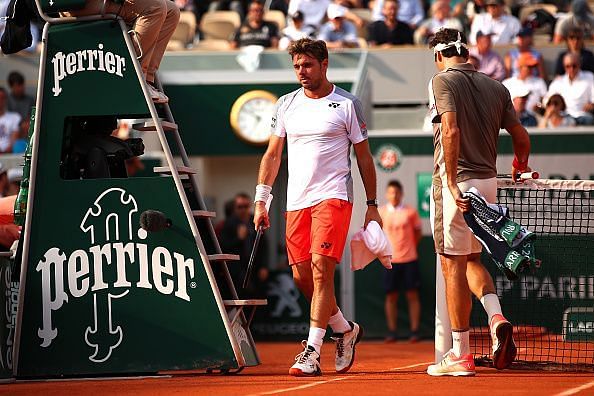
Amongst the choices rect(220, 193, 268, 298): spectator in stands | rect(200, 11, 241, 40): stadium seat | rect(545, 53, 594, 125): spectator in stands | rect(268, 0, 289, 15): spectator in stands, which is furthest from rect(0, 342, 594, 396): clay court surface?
rect(268, 0, 289, 15): spectator in stands

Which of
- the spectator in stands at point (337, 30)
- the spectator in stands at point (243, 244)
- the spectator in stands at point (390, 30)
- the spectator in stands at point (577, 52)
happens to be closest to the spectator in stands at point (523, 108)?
the spectator in stands at point (577, 52)

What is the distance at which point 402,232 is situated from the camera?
1667 centimetres

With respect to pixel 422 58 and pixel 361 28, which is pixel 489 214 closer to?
pixel 422 58

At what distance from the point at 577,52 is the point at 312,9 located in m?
4.57

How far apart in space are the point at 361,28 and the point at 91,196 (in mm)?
12098

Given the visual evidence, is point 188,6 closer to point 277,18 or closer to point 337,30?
point 277,18

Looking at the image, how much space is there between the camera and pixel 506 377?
8.72 metres

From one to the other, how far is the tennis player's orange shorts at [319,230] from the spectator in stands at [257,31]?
10.8m

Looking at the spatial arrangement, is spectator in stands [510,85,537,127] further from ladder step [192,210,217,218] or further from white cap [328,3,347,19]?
ladder step [192,210,217,218]

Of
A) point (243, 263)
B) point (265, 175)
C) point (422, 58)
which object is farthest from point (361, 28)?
point (265, 175)

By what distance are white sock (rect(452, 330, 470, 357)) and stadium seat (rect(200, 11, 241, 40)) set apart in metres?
13.2

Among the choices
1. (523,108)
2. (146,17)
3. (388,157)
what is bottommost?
(388,157)

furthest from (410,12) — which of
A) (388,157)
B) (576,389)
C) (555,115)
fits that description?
(576,389)

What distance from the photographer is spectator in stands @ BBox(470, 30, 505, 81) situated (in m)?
18.5
